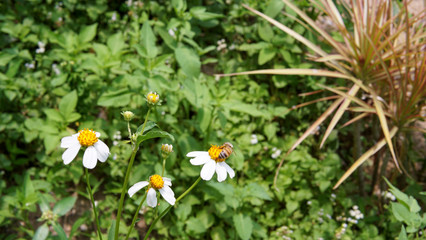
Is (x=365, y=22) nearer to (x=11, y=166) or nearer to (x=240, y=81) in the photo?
(x=240, y=81)

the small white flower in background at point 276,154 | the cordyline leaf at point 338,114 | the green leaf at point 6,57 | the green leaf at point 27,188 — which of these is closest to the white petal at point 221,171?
the cordyline leaf at point 338,114

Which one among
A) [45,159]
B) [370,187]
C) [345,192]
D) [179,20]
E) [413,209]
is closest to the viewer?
[413,209]

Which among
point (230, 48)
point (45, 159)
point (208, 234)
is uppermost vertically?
point (230, 48)

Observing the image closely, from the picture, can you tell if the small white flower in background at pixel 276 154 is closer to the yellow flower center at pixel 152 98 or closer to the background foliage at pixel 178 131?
the background foliage at pixel 178 131

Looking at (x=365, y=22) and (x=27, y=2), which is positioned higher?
(x=365, y=22)

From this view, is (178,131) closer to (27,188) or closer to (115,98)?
(115,98)

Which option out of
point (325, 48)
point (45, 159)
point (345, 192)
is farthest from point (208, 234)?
point (325, 48)
